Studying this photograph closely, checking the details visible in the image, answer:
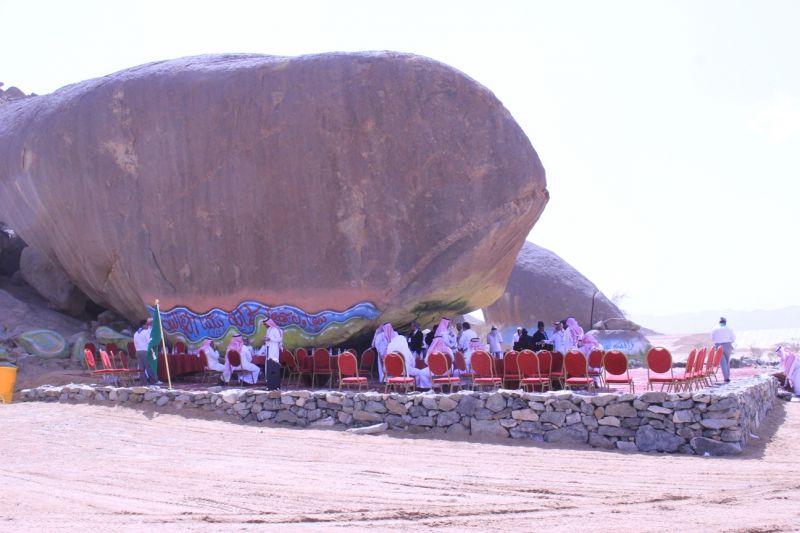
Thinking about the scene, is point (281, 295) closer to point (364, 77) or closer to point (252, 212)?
point (252, 212)

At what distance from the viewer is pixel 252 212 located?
18.9 meters

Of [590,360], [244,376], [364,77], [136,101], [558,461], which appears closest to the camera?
[558,461]

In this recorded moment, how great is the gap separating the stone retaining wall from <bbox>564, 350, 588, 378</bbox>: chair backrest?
50.6 inches

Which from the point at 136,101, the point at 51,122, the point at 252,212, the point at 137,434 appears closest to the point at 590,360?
the point at 137,434

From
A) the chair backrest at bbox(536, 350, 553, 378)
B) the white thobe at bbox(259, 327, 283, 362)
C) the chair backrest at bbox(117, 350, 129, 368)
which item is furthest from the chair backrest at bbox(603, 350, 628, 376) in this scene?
the chair backrest at bbox(117, 350, 129, 368)

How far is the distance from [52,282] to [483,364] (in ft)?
56.5

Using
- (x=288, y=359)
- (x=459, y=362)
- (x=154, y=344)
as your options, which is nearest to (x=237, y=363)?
(x=288, y=359)

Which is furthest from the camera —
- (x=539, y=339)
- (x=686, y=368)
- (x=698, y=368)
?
(x=539, y=339)

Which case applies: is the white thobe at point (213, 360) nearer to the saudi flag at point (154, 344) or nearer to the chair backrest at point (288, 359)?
the saudi flag at point (154, 344)

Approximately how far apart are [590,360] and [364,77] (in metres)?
8.99

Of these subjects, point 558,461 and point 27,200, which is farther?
point 27,200

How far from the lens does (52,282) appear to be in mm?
24797

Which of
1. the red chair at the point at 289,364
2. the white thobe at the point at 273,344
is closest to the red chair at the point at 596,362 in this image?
the white thobe at the point at 273,344

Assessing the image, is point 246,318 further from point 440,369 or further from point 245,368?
point 440,369
